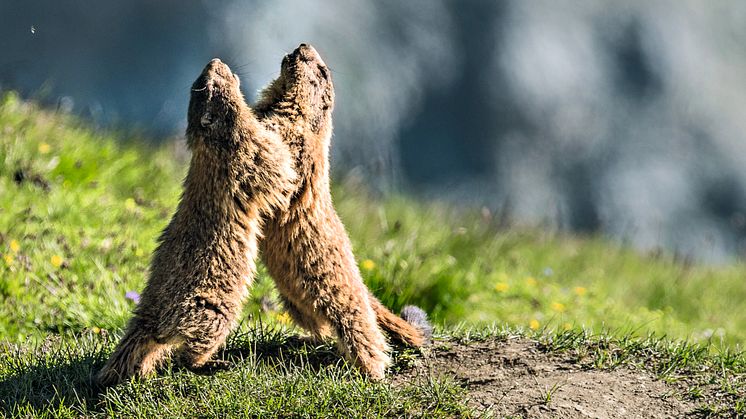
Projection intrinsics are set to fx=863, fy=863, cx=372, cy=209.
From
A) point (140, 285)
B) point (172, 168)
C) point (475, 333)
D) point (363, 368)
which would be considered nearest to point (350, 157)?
point (172, 168)

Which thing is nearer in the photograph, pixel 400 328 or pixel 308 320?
pixel 308 320

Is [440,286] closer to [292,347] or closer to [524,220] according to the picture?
[292,347]

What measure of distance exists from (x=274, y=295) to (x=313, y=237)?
2.27 metres

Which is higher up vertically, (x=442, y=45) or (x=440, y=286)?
(x=442, y=45)

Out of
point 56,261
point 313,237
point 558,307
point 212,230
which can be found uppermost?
point 212,230

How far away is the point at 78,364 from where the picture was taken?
445 cm

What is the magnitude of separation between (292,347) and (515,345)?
124cm

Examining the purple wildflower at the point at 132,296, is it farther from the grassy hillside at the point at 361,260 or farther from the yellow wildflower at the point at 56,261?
the yellow wildflower at the point at 56,261

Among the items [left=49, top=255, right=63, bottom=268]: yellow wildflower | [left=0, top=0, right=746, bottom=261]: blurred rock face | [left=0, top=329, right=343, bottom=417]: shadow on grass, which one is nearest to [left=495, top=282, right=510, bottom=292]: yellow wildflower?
[left=0, top=0, right=746, bottom=261]: blurred rock face

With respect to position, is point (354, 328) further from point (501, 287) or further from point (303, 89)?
point (501, 287)

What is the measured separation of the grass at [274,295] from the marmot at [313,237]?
9.2 inches

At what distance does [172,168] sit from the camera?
329 inches

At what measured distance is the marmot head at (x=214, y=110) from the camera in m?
3.93

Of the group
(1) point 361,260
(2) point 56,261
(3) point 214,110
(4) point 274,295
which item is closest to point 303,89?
(3) point 214,110
